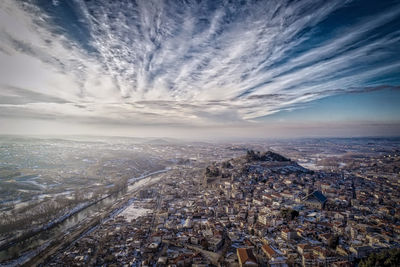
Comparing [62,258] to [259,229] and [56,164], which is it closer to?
[259,229]

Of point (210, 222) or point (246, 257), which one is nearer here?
point (246, 257)

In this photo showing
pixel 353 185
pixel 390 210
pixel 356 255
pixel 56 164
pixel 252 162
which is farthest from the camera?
pixel 56 164

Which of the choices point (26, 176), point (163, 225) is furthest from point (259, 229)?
point (26, 176)

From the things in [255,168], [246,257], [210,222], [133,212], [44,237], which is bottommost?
[44,237]

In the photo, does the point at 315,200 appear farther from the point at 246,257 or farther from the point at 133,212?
the point at 133,212

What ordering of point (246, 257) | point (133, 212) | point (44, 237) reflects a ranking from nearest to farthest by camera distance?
point (246, 257) → point (44, 237) → point (133, 212)

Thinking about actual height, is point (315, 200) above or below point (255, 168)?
below

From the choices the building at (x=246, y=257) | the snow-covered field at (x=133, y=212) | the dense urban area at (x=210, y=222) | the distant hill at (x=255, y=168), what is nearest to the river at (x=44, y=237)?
the dense urban area at (x=210, y=222)

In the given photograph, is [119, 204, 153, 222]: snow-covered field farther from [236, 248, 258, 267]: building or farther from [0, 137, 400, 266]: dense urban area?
[236, 248, 258, 267]: building

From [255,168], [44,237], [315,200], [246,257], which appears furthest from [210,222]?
[255,168]

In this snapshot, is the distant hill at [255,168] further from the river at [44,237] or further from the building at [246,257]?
the building at [246,257]

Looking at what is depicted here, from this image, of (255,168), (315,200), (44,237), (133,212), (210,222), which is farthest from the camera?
(255,168)
